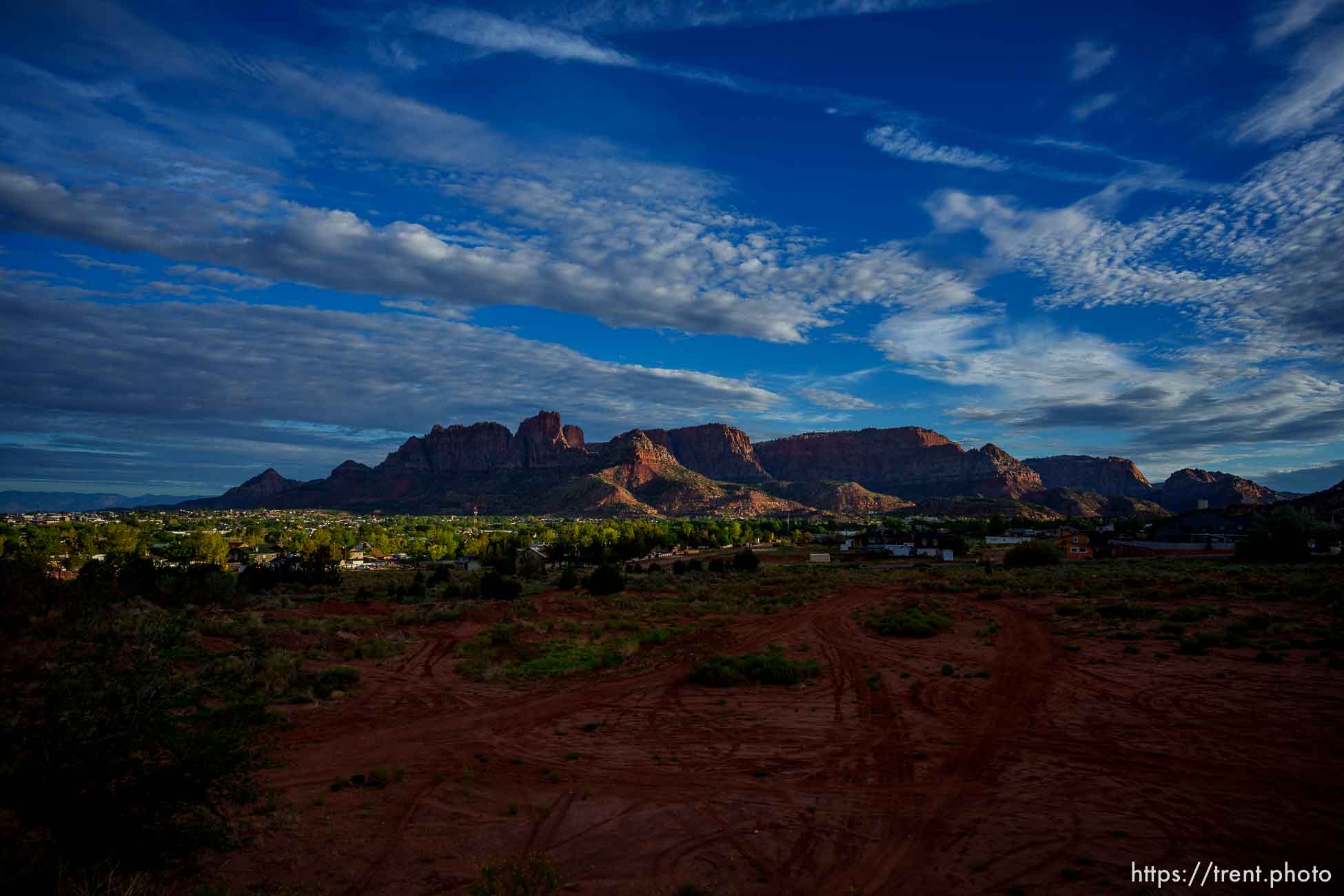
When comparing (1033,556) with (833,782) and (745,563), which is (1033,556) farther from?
(833,782)

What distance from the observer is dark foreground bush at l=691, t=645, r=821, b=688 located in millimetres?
17141

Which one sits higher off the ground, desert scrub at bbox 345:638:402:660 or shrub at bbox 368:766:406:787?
shrub at bbox 368:766:406:787

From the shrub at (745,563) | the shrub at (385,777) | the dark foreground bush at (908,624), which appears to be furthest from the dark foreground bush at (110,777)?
the shrub at (745,563)

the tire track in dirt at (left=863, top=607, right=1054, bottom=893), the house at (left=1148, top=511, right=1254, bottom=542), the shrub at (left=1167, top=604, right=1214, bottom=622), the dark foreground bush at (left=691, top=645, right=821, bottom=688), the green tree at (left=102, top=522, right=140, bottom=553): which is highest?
the house at (left=1148, top=511, right=1254, bottom=542)

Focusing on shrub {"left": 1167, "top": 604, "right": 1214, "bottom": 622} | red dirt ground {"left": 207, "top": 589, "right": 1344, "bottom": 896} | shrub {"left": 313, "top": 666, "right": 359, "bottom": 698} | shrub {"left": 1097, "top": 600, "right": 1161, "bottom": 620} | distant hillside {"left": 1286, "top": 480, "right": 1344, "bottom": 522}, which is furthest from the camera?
distant hillside {"left": 1286, "top": 480, "right": 1344, "bottom": 522}

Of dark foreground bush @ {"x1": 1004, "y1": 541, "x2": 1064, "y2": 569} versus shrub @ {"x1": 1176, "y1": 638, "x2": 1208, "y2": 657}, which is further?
dark foreground bush @ {"x1": 1004, "y1": 541, "x2": 1064, "y2": 569}

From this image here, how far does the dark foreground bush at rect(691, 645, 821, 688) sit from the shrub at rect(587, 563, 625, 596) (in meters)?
20.7

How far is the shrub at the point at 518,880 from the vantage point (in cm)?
622

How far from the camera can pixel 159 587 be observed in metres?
30.6

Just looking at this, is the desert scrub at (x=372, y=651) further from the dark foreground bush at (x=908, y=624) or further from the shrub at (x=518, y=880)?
the dark foreground bush at (x=908, y=624)

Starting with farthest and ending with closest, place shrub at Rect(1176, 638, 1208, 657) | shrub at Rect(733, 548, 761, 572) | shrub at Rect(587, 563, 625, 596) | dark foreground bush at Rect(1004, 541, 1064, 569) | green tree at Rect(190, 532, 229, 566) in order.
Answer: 1. green tree at Rect(190, 532, 229, 566)
2. shrub at Rect(733, 548, 761, 572)
3. dark foreground bush at Rect(1004, 541, 1064, 569)
4. shrub at Rect(587, 563, 625, 596)
5. shrub at Rect(1176, 638, 1208, 657)

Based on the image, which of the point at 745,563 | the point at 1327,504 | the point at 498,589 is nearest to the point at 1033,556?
the point at 745,563

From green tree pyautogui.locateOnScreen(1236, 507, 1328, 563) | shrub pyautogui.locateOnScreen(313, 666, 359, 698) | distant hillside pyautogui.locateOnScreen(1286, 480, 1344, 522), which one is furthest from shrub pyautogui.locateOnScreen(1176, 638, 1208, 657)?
distant hillside pyautogui.locateOnScreen(1286, 480, 1344, 522)

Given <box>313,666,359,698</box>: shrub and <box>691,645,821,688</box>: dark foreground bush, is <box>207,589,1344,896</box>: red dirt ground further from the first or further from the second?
<box>313,666,359,698</box>: shrub
